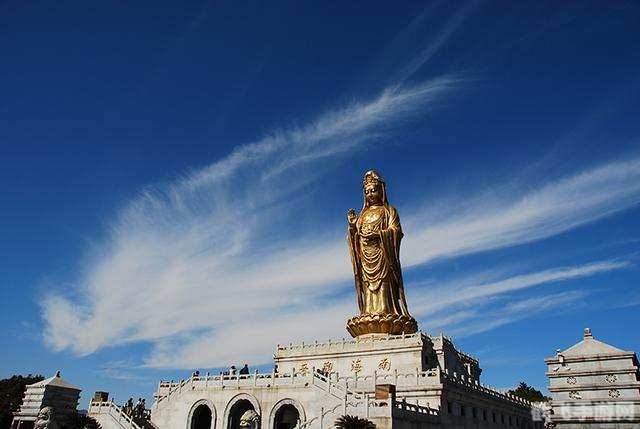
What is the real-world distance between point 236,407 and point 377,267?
15.6 metres

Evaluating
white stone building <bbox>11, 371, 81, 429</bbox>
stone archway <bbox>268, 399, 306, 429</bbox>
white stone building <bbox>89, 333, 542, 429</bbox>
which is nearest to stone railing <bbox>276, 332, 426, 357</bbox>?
white stone building <bbox>89, 333, 542, 429</bbox>

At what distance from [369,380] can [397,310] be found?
10811 mm

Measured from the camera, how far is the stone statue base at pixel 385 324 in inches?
1496

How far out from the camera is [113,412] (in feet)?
96.1

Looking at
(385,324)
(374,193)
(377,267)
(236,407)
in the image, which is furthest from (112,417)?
(374,193)

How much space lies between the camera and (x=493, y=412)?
114 ft

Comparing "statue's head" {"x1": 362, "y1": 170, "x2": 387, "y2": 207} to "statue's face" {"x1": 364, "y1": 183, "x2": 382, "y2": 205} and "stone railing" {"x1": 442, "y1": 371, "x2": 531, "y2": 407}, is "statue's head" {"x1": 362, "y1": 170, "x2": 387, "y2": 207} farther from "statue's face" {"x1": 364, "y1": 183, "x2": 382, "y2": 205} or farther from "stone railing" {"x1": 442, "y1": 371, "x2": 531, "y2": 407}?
"stone railing" {"x1": 442, "y1": 371, "x2": 531, "y2": 407}

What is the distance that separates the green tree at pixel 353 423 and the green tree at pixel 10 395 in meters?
39.4

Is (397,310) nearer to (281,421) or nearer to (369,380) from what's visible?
(369,380)

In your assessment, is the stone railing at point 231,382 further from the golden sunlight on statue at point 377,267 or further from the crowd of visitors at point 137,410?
the golden sunlight on statue at point 377,267

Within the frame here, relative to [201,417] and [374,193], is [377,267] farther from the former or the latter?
[201,417]

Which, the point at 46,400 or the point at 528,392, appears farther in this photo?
Result: the point at 528,392

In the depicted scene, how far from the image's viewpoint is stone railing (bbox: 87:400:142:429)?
2873 centimetres

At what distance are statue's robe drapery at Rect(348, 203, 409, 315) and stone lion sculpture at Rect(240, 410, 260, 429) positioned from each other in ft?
45.4
